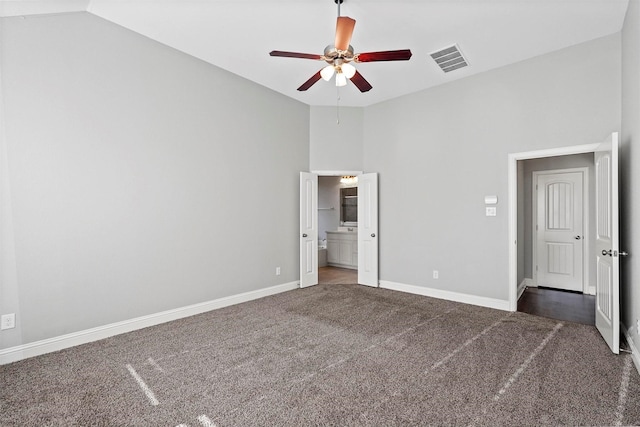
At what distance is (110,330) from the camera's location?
3416mm

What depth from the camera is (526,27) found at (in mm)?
3471

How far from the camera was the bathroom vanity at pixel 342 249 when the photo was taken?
7465 millimetres

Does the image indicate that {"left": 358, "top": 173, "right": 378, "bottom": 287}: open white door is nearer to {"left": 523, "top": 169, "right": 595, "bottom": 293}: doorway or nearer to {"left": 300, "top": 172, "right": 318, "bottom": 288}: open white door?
{"left": 300, "top": 172, "right": 318, "bottom": 288}: open white door

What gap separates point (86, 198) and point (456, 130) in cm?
481

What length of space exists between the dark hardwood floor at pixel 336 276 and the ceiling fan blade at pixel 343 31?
422cm

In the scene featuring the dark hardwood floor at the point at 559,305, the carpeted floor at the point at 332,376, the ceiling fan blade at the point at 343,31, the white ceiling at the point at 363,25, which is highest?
the white ceiling at the point at 363,25

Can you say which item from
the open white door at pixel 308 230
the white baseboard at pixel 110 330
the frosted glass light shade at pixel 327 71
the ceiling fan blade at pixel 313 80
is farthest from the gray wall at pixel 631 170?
the white baseboard at pixel 110 330

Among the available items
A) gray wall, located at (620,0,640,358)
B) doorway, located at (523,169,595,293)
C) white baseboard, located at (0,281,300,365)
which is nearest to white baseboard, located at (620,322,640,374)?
gray wall, located at (620,0,640,358)

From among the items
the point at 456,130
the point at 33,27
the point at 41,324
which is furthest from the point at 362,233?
the point at 33,27

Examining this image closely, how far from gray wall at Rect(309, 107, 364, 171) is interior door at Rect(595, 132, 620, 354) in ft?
11.3

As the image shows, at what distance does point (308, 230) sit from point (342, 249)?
7.23ft

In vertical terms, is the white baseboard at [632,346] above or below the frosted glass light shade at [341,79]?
below

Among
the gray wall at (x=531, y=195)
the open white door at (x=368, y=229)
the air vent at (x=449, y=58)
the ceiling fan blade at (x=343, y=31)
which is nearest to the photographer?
the ceiling fan blade at (x=343, y=31)

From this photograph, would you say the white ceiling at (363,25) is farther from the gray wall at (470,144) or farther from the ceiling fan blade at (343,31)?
the ceiling fan blade at (343,31)
